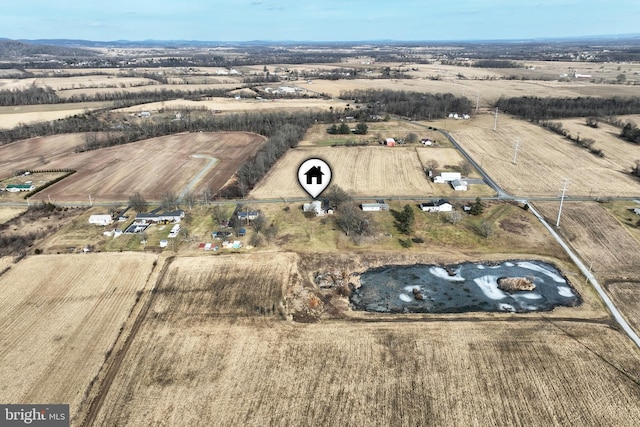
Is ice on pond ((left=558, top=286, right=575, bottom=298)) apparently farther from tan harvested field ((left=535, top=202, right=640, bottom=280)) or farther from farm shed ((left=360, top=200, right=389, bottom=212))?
farm shed ((left=360, top=200, right=389, bottom=212))

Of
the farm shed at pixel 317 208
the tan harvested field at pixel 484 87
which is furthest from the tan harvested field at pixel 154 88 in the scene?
the farm shed at pixel 317 208

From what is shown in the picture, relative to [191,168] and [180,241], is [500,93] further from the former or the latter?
[180,241]

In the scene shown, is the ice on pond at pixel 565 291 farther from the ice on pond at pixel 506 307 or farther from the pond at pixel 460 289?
the ice on pond at pixel 506 307

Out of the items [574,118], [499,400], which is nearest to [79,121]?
[499,400]

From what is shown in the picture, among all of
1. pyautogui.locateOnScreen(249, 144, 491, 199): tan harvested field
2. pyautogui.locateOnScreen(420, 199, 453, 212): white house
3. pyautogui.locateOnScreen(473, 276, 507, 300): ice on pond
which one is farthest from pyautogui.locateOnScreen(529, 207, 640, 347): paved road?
pyautogui.locateOnScreen(249, 144, 491, 199): tan harvested field

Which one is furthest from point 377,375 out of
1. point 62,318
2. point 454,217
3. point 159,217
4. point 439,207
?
point 159,217

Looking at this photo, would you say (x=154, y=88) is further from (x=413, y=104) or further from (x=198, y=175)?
(x=198, y=175)
